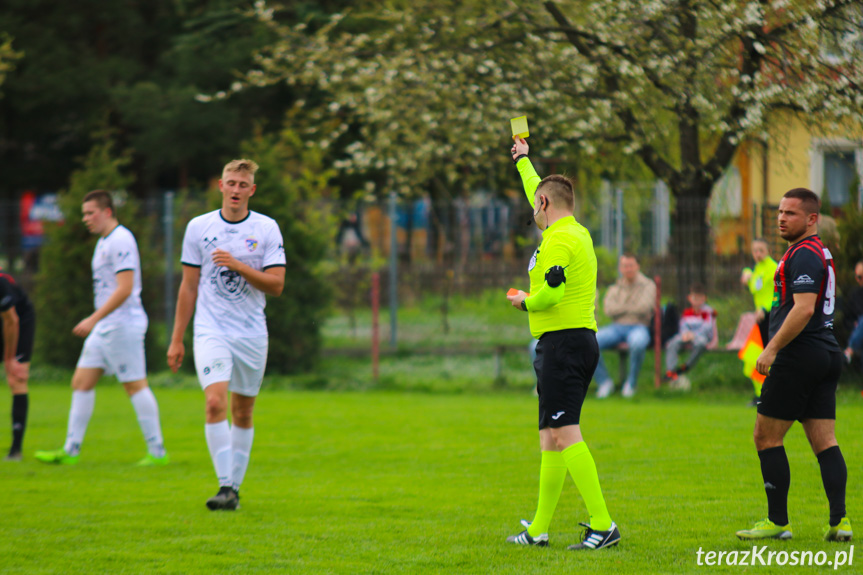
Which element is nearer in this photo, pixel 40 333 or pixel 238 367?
pixel 238 367

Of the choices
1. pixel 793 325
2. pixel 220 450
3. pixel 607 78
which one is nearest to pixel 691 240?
pixel 607 78

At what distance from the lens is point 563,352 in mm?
5324

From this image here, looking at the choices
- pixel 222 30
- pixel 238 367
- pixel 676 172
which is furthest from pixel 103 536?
pixel 222 30

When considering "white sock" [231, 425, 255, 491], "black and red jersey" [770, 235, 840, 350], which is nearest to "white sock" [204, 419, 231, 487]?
"white sock" [231, 425, 255, 491]

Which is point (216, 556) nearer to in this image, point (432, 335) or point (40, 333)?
point (432, 335)

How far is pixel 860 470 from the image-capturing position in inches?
295

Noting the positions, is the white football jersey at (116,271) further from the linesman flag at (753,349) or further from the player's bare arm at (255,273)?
the linesman flag at (753,349)

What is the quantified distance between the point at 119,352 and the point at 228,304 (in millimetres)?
2442

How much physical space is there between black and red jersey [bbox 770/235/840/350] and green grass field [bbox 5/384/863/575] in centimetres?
111

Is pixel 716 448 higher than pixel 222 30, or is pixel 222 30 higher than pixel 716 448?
pixel 222 30

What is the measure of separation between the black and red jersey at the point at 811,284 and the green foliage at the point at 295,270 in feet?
34.7

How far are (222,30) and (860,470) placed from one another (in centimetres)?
2028

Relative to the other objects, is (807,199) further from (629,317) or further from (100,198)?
(629,317)

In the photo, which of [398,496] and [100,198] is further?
[100,198]
